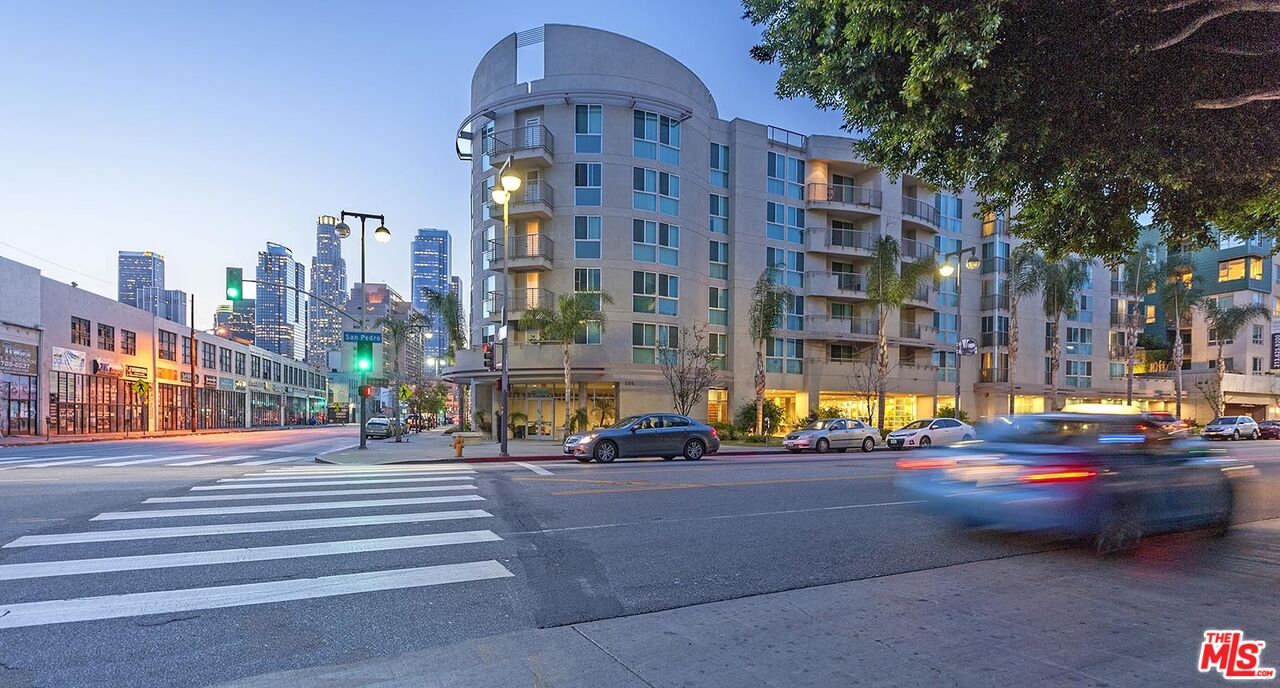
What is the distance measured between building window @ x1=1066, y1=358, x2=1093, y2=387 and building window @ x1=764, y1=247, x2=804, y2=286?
25.6 meters

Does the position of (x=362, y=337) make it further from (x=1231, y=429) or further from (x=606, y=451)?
(x=1231, y=429)

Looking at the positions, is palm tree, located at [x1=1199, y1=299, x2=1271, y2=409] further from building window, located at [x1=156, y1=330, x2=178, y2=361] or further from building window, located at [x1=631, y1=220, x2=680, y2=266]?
building window, located at [x1=156, y1=330, x2=178, y2=361]

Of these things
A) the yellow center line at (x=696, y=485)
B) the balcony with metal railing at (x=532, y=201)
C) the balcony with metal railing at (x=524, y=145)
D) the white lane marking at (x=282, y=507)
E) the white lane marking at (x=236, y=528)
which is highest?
the balcony with metal railing at (x=524, y=145)

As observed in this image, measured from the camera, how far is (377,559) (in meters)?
6.70

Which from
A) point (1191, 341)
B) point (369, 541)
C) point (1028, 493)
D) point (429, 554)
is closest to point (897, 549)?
point (1028, 493)

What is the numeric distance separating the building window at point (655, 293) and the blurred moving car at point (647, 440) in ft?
41.6

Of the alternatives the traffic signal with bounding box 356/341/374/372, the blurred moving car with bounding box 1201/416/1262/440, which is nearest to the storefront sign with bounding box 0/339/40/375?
the traffic signal with bounding box 356/341/374/372

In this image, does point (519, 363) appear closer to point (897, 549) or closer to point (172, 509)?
point (172, 509)

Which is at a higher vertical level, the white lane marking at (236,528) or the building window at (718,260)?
the building window at (718,260)

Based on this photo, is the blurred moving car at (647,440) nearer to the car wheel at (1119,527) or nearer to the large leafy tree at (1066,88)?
the large leafy tree at (1066,88)

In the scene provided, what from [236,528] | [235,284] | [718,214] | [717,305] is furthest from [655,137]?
[236,528]

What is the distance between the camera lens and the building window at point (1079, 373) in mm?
48281

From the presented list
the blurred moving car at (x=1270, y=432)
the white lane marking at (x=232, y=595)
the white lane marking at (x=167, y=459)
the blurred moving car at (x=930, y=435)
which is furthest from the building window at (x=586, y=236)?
the blurred moving car at (x=1270, y=432)

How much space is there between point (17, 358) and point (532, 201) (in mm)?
31457
